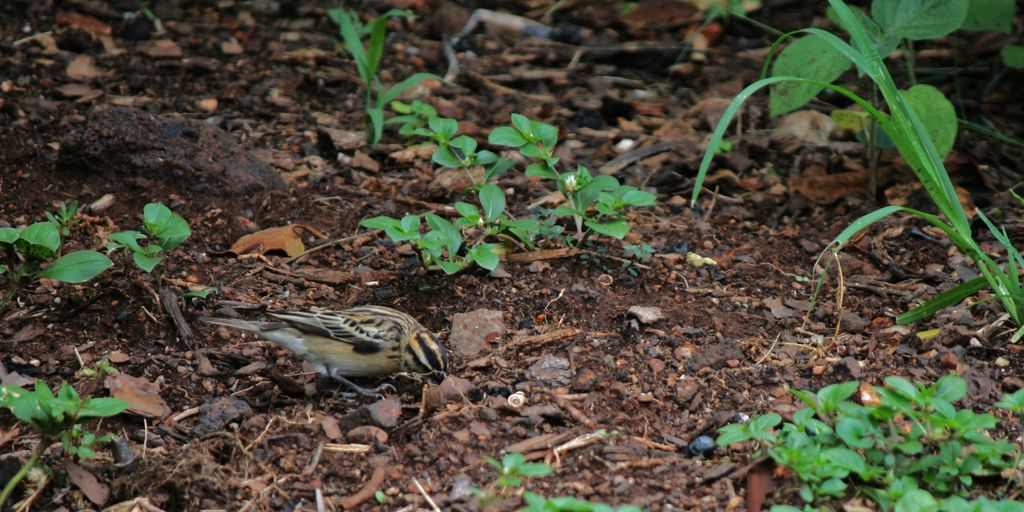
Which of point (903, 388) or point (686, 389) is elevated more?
point (903, 388)

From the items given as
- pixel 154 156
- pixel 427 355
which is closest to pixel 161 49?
pixel 154 156

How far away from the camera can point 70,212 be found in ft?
19.1

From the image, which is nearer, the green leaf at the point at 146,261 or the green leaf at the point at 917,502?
the green leaf at the point at 917,502

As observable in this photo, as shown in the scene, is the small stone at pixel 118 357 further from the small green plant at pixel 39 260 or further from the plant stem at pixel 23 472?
the plant stem at pixel 23 472

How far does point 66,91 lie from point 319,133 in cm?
185

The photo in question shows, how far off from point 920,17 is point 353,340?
11.9 feet

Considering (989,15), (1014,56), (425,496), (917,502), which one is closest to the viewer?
(917,502)

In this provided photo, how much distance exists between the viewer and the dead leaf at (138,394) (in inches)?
203

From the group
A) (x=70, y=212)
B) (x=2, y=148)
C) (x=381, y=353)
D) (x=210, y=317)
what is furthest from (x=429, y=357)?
(x=2, y=148)

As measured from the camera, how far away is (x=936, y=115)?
6449 mm

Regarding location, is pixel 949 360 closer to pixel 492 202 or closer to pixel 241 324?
pixel 492 202

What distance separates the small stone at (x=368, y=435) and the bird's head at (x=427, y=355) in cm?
44

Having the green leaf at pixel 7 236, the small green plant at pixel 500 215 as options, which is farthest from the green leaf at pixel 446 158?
the green leaf at pixel 7 236

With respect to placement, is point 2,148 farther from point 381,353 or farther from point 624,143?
point 624,143
